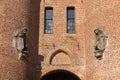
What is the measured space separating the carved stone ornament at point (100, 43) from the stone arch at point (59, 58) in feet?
6.42

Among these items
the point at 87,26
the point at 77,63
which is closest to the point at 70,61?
the point at 77,63

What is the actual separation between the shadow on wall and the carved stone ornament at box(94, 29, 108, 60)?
119 inches

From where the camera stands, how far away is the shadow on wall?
17.5 m

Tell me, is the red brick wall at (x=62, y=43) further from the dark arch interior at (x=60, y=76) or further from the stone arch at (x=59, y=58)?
the dark arch interior at (x=60, y=76)

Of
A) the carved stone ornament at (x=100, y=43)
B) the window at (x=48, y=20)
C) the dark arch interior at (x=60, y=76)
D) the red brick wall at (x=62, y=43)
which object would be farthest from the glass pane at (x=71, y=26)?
the dark arch interior at (x=60, y=76)

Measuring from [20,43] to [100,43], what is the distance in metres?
3.69

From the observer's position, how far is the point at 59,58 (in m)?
18.1

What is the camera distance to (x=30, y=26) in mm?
17859

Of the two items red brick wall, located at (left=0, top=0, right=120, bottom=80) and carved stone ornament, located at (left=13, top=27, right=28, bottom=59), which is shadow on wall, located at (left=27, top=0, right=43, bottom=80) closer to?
red brick wall, located at (left=0, top=0, right=120, bottom=80)

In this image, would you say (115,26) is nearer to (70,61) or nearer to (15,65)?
(70,61)

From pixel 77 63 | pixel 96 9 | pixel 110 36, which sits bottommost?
pixel 77 63

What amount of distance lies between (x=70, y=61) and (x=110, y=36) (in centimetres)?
276

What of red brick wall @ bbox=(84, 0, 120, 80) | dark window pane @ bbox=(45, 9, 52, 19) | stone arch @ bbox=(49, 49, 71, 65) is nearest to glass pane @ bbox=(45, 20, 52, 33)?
dark window pane @ bbox=(45, 9, 52, 19)

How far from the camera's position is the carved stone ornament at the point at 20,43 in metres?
16.6
